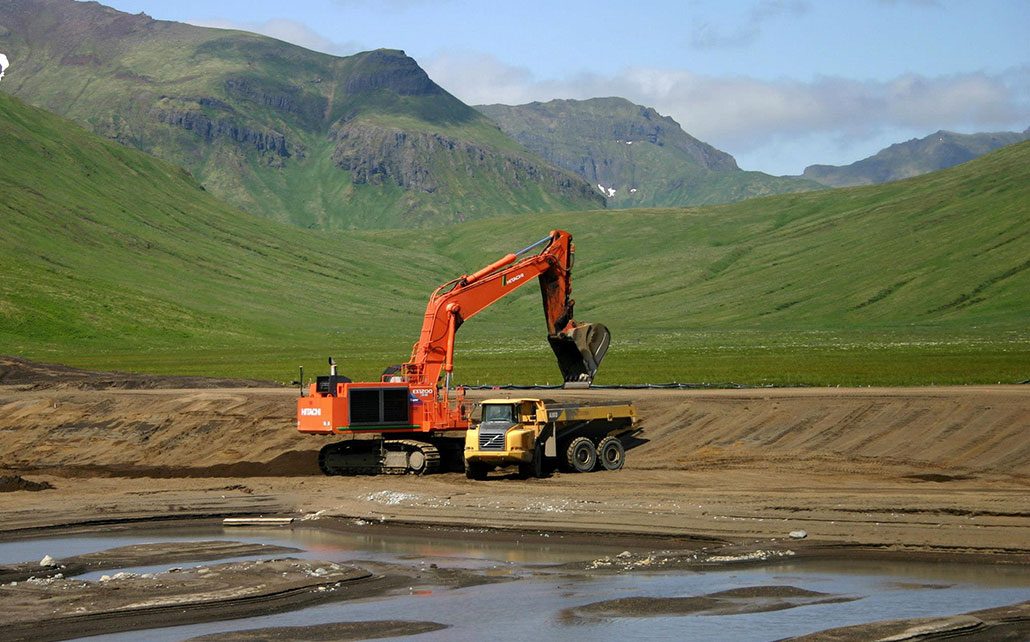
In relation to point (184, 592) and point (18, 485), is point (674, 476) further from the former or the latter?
point (18, 485)

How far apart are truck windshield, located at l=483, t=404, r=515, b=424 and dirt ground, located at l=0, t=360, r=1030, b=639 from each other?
226 centimetres

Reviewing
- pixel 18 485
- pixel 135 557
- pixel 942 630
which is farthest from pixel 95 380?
pixel 942 630

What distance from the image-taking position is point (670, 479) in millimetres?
40375

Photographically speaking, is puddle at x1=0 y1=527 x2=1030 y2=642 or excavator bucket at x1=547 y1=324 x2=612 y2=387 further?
excavator bucket at x1=547 y1=324 x2=612 y2=387

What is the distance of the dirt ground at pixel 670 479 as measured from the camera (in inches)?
1193

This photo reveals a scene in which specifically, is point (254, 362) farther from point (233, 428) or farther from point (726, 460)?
point (726, 460)

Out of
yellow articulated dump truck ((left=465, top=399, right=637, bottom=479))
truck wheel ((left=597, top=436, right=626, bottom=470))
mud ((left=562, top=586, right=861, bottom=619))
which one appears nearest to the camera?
mud ((left=562, top=586, right=861, bottom=619))

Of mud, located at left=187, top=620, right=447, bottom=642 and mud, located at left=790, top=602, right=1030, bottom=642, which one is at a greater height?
mud, located at left=790, top=602, right=1030, bottom=642

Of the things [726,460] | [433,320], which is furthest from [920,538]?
[433,320]

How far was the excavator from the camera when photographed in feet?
146

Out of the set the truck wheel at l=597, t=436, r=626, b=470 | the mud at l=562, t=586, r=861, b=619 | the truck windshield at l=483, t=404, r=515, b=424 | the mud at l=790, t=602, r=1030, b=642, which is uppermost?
the truck windshield at l=483, t=404, r=515, b=424

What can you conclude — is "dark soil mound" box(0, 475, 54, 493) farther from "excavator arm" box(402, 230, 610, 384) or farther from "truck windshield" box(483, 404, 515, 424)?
"truck windshield" box(483, 404, 515, 424)

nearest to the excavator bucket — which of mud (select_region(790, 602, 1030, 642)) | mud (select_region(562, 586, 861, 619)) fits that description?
mud (select_region(562, 586, 861, 619))

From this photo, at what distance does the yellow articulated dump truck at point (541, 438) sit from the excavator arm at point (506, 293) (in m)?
3.32
